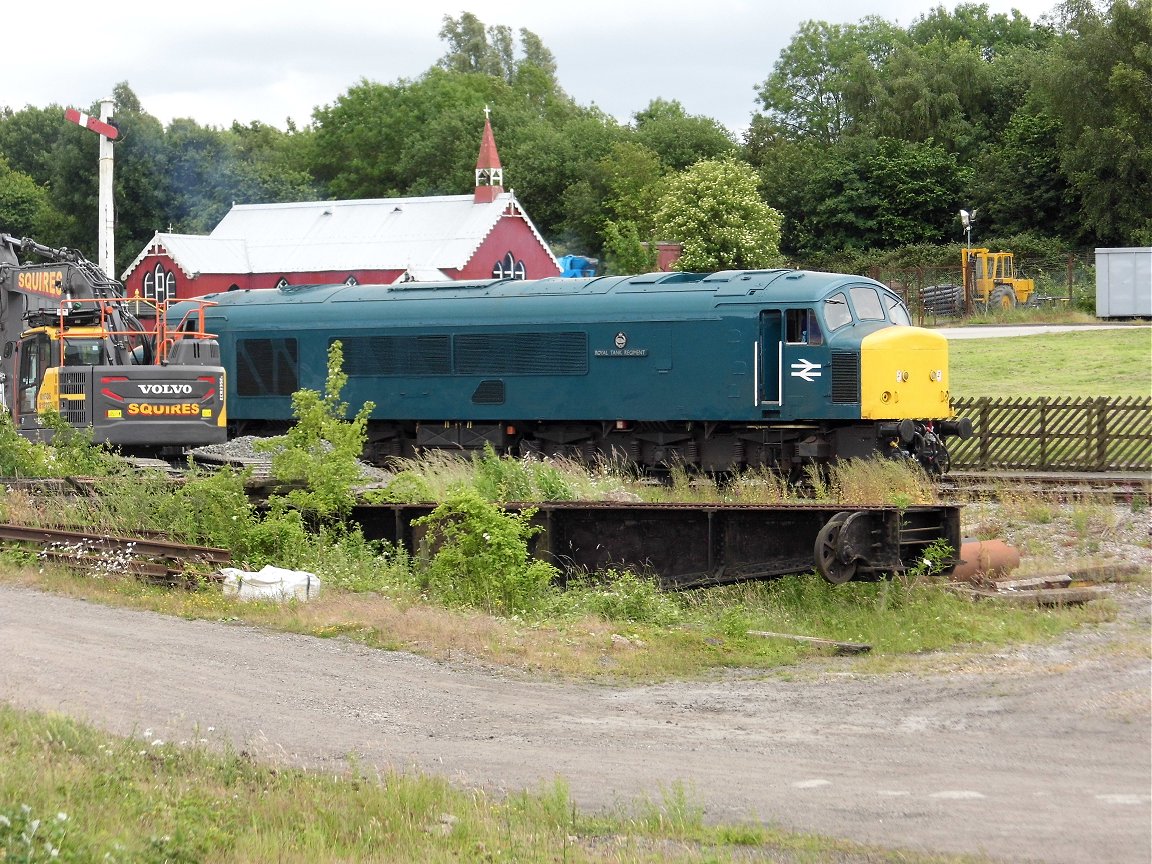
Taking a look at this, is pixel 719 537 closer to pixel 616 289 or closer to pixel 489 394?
pixel 616 289

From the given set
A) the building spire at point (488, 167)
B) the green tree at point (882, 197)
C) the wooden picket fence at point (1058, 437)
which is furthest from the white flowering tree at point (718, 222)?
the wooden picket fence at point (1058, 437)

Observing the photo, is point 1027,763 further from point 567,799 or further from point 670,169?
point 670,169

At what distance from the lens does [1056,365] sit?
112ft

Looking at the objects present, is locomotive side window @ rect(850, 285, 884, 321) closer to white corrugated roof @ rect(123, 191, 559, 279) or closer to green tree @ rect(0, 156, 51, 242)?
white corrugated roof @ rect(123, 191, 559, 279)

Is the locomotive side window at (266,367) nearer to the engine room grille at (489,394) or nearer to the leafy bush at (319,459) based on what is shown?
the engine room grille at (489,394)

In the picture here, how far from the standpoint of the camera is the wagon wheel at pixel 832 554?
1348 centimetres

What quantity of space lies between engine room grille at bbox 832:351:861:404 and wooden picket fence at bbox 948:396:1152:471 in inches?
122

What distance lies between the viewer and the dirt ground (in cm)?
718

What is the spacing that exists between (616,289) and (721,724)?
13895mm

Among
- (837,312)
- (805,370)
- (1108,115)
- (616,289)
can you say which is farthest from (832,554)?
(1108,115)

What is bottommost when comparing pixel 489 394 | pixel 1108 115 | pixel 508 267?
pixel 489 394

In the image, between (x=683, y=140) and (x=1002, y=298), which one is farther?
(x=683, y=140)

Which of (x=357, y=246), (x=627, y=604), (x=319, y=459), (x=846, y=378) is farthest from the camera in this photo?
(x=357, y=246)

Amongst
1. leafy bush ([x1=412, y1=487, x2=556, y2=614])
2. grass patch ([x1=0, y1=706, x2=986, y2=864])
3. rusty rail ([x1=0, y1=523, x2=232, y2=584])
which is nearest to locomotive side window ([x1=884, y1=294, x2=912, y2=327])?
leafy bush ([x1=412, y1=487, x2=556, y2=614])
